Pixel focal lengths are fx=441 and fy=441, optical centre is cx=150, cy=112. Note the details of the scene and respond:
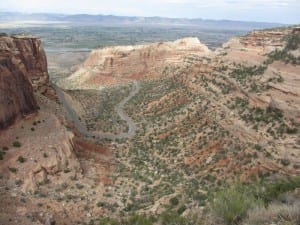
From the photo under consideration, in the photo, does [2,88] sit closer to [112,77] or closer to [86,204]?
[86,204]

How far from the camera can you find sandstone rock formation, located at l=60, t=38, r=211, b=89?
9062cm

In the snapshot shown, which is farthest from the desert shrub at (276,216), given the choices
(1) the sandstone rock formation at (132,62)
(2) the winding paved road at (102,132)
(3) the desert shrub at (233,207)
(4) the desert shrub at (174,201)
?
(1) the sandstone rock formation at (132,62)

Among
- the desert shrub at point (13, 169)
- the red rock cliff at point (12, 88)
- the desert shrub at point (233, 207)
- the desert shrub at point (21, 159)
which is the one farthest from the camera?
the red rock cliff at point (12, 88)

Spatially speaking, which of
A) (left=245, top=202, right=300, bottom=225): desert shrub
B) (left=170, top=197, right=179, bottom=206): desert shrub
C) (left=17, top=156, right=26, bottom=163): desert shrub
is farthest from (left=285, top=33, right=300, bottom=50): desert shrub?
(left=245, top=202, right=300, bottom=225): desert shrub

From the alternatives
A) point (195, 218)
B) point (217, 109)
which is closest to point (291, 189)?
point (195, 218)

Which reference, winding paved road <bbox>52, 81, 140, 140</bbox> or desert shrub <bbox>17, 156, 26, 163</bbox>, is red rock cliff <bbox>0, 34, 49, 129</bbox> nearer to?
desert shrub <bbox>17, 156, 26, 163</bbox>

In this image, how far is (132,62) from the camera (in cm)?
9756

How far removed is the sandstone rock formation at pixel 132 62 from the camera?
3568 inches

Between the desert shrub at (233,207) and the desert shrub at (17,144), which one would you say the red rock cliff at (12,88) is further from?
the desert shrub at (233,207)

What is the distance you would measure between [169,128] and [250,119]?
38.4 ft

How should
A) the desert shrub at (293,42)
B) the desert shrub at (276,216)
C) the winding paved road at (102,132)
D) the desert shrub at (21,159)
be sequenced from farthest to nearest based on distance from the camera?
the winding paved road at (102,132), the desert shrub at (293,42), the desert shrub at (21,159), the desert shrub at (276,216)

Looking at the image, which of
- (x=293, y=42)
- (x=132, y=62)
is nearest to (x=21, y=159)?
(x=293, y=42)

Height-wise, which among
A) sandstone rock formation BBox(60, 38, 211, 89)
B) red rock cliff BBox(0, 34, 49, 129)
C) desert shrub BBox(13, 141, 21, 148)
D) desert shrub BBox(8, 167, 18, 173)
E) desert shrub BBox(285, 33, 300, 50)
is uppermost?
desert shrub BBox(285, 33, 300, 50)

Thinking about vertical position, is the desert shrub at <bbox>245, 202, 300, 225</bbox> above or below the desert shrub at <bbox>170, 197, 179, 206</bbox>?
above
